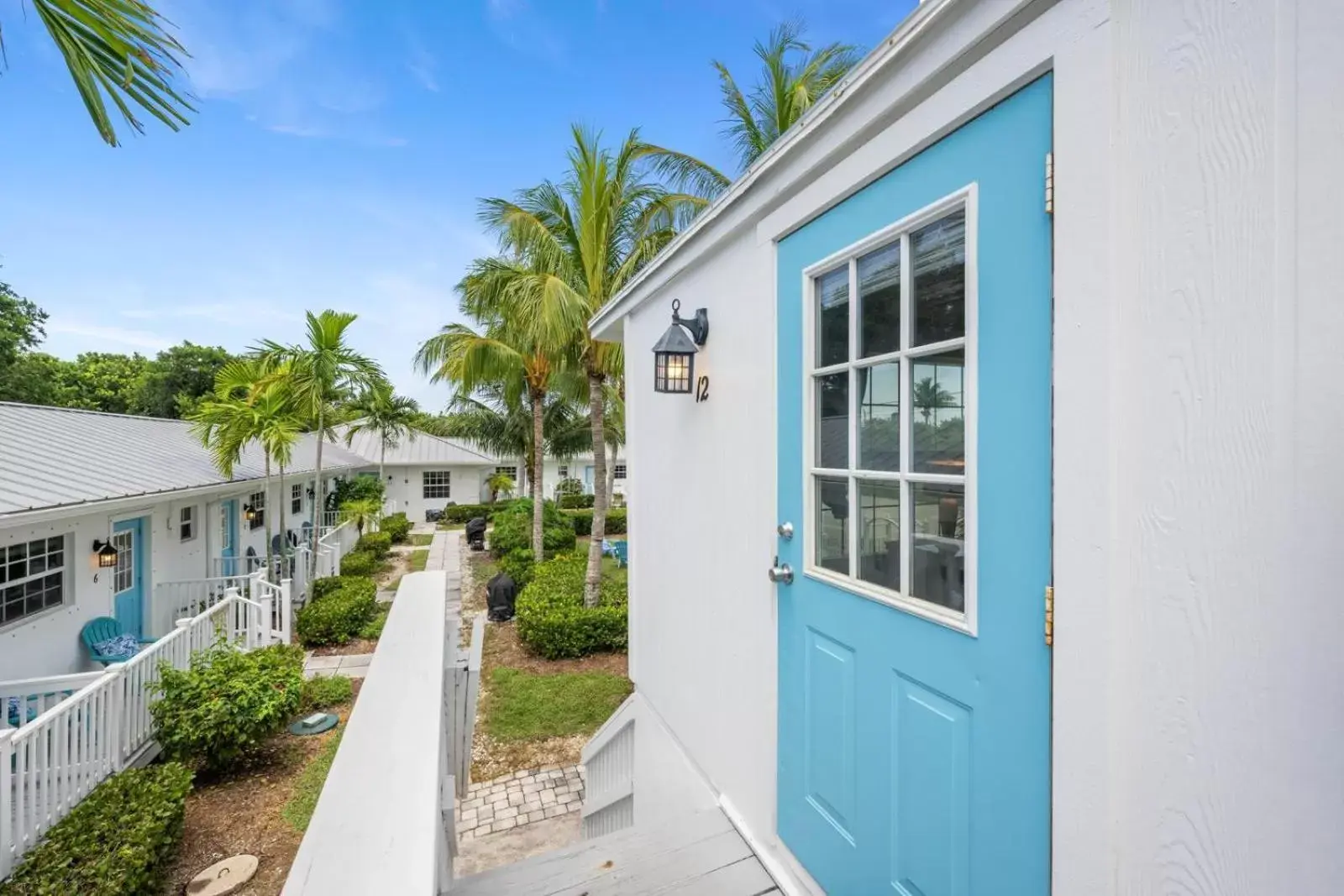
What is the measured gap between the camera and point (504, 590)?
10266 millimetres

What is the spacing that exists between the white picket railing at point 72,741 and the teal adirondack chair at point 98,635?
1.31m

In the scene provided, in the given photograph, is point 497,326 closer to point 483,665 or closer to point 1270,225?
point 483,665

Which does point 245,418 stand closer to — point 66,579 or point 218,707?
point 66,579

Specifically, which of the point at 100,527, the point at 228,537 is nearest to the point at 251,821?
the point at 100,527

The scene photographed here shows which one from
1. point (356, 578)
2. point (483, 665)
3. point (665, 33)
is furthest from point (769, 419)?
point (356, 578)

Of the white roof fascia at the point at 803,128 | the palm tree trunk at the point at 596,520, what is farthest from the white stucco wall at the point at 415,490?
the white roof fascia at the point at 803,128

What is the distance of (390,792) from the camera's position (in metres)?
0.91

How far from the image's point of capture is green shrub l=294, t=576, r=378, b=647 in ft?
28.5

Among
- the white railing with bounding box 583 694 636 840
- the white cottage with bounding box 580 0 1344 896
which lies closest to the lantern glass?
the white cottage with bounding box 580 0 1344 896

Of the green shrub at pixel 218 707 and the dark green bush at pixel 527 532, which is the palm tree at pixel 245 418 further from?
the dark green bush at pixel 527 532

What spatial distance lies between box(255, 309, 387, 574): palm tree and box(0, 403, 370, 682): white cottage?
1.76m

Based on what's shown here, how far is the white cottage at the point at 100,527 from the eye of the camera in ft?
17.9

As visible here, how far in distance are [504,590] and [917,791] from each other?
31.4 ft

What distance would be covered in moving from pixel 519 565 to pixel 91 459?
741cm
